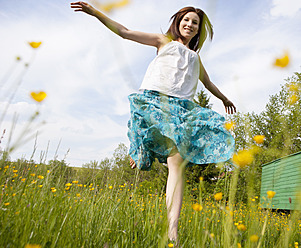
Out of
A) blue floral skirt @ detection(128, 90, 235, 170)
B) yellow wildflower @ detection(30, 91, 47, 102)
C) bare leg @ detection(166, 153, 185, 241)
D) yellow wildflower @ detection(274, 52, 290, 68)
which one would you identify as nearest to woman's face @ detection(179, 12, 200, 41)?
blue floral skirt @ detection(128, 90, 235, 170)

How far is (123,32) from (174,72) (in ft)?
1.76

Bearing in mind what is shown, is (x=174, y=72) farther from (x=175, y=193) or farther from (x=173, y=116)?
(x=175, y=193)

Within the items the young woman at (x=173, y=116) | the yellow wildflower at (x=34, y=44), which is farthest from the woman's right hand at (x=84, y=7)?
the yellow wildflower at (x=34, y=44)

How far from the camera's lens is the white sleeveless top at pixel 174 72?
87.1 inches

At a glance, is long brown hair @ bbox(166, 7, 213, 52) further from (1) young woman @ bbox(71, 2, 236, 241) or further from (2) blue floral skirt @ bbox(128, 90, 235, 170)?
(2) blue floral skirt @ bbox(128, 90, 235, 170)

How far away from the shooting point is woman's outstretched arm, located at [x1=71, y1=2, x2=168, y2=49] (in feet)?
5.95

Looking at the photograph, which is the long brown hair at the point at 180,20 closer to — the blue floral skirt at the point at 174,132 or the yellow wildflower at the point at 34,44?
the blue floral skirt at the point at 174,132

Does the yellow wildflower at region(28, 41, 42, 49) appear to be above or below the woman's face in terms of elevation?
below

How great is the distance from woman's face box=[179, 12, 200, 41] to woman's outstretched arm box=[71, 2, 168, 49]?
7.5 inches

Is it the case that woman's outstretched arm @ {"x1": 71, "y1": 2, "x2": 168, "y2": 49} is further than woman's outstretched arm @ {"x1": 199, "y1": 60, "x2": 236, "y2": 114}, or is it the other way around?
woman's outstretched arm @ {"x1": 199, "y1": 60, "x2": 236, "y2": 114}

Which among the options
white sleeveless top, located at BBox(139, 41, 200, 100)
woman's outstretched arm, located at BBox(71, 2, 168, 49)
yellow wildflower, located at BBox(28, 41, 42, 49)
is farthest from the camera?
white sleeveless top, located at BBox(139, 41, 200, 100)

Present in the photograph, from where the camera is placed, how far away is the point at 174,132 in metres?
1.87

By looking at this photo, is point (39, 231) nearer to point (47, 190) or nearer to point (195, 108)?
point (47, 190)

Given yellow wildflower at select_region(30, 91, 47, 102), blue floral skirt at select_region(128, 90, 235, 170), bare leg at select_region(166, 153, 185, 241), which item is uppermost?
blue floral skirt at select_region(128, 90, 235, 170)
